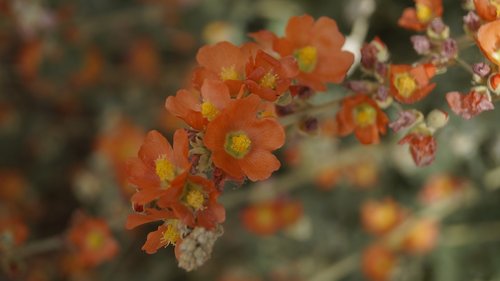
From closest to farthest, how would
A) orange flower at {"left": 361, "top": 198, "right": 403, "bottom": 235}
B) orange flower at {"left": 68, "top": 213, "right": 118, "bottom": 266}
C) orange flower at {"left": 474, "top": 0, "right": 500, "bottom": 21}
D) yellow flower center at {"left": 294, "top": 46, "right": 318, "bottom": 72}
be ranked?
orange flower at {"left": 474, "top": 0, "right": 500, "bottom": 21} → yellow flower center at {"left": 294, "top": 46, "right": 318, "bottom": 72} → orange flower at {"left": 68, "top": 213, "right": 118, "bottom": 266} → orange flower at {"left": 361, "top": 198, "right": 403, "bottom": 235}

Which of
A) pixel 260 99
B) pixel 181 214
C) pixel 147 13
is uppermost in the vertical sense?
pixel 260 99

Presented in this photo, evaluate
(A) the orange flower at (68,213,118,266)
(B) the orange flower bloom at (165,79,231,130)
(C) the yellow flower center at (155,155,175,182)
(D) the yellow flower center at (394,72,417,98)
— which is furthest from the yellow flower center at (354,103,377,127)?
(A) the orange flower at (68,213,118,266)

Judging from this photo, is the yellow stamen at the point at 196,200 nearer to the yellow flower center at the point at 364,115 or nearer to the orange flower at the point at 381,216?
the yellow flower center at the point at 364,115

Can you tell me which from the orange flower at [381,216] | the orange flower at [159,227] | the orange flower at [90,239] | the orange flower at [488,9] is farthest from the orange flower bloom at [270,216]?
the orange flower at [488,9]

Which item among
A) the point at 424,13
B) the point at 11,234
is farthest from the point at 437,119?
the point at 11,234

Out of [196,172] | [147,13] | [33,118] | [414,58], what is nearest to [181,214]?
[196,172]

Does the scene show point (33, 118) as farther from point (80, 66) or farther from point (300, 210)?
point (300, 210)

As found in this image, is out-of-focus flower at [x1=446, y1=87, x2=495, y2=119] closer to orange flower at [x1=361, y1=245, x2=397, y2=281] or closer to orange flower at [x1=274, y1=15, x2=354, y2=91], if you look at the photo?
orange flower at [x1=274, y1=15, x2=354, y2=91]
